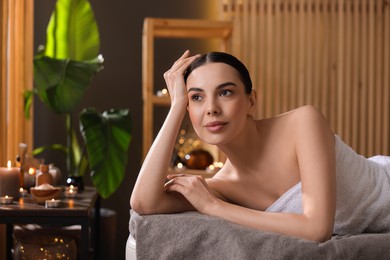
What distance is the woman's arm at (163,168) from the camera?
1.70m

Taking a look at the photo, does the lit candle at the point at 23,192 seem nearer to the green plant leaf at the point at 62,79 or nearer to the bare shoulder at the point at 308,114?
the green plant leaf at the point at 62,79

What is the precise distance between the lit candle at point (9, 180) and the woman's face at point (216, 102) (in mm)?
1211

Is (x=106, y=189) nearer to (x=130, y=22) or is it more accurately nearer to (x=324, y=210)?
(x=130, y=22)

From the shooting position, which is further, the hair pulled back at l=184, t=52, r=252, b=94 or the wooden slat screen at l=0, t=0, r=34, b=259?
the wooden slat screen at l=0, t=0, r=34, b=259

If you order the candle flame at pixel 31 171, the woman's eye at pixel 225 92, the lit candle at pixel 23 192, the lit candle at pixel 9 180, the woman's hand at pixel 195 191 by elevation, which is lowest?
the lit candle at pixel 23 192

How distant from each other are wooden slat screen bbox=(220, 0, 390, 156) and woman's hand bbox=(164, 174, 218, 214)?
8.18 ft

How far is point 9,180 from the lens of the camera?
2691 mm

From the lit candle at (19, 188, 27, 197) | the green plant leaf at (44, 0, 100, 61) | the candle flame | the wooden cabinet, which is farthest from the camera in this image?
the green plant leaf at (44, 0, 100, 61)

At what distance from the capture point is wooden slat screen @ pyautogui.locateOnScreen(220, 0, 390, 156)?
4.17 m

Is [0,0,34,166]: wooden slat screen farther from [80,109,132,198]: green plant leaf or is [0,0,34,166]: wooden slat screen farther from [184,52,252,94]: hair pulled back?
[184,52,252,94]: hair pulled back

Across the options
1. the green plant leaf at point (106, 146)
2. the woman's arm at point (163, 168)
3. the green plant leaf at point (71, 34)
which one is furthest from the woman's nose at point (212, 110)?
the green plant leaf at point (71, 34)

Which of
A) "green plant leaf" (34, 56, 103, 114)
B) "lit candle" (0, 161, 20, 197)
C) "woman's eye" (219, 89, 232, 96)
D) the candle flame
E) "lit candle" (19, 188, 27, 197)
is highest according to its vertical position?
"woman's eye" (219, 89, 232, 96)

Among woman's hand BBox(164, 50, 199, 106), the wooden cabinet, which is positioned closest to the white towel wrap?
woman's hand BBox(164, 50, 199, 106)

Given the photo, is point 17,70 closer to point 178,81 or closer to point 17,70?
point 17,70
